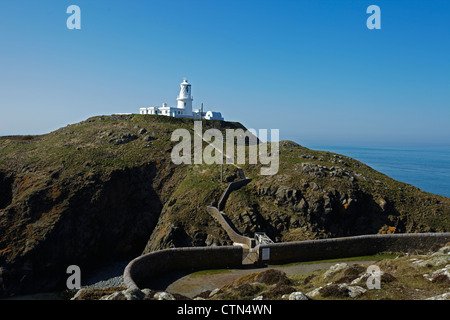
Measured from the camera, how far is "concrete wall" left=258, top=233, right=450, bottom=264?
2095 cm

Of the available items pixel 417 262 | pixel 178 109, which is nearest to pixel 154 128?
pixel 178 109

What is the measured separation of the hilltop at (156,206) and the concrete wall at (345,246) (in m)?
10.5

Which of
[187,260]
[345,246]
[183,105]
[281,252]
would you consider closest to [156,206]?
[187,260]

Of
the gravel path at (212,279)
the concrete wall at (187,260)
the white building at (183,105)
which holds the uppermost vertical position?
the white building at (183,105)

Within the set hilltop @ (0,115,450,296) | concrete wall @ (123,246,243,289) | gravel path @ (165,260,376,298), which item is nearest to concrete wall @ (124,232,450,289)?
concrete wall @ (123,246,243,289)

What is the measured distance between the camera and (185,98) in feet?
244

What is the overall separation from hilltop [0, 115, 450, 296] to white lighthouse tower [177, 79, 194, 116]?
1128 inches

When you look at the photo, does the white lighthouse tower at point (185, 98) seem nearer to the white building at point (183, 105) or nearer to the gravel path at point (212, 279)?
the white building at point (183, 105)

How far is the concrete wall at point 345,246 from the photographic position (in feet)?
68.7

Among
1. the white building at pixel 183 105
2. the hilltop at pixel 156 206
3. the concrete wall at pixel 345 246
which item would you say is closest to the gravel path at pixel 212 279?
the concrete wall at pixel 345 246

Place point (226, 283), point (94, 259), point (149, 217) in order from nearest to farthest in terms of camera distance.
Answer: point (226, 283) → point (94, 259) → point (149, 217)
